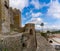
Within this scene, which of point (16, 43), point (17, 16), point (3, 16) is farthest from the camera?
point (17, 16)

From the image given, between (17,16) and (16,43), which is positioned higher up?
(17,16)

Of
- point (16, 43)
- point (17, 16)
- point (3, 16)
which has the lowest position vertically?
point (16, 43)

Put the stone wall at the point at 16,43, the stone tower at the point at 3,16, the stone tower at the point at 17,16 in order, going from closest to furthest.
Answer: the stone wall at the point at 16,43 → the stone tower at the point at 3,16 → the stone tower at the point at 17,16

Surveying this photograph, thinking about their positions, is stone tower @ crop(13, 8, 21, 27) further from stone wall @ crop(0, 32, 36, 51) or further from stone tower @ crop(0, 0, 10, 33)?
stone wall @ crop(0, 32, 36, 51)

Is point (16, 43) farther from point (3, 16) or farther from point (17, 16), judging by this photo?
point (17, 16)

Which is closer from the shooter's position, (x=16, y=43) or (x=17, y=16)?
(x=16, y=43)

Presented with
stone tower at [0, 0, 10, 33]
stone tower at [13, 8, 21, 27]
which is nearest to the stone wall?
stone tower at [0, 0, 10, 33]

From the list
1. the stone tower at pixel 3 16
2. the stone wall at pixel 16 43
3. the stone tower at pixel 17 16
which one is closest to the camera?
the stone wall at pixel 16 43

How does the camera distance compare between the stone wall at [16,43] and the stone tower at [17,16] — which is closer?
the stone wall at [16,43]

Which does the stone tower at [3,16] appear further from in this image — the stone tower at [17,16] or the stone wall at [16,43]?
the stone tower at [17,16]

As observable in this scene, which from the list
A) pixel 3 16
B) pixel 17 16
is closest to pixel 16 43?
pixel 3 16

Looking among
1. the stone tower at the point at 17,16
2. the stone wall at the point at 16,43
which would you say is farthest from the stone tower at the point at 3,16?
the stone tower at the point at 17,16

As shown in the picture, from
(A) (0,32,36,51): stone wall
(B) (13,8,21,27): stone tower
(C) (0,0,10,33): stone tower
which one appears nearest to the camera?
(A) (0,32,36,51): stone wall

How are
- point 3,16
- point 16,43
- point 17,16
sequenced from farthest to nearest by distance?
point 17,16 < point 3,16 < point 16,43
